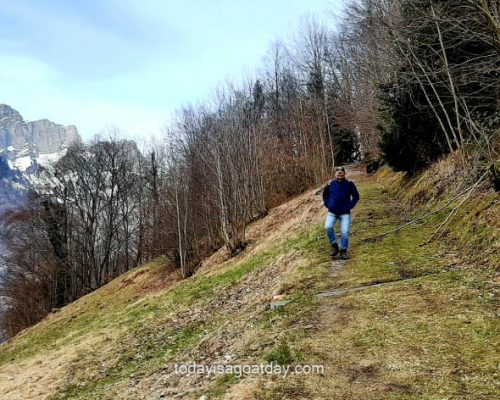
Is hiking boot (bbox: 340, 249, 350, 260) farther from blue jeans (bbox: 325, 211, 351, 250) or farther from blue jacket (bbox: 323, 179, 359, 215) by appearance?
blue jacket (bbox: 323, 179, 359, 215)

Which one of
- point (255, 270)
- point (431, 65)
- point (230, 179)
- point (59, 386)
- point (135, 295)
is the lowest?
point (135, 295)

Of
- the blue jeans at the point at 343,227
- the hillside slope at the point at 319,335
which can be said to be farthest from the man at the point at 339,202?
the hillside slope at the point at 319,335

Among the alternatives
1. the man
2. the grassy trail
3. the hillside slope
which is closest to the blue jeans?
the man

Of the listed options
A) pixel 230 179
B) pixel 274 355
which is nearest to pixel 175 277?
pixel 230 179

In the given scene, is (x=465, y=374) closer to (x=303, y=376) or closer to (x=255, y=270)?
(x=303, y=376)

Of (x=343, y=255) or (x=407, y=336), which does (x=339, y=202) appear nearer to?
(x=343, y=255)

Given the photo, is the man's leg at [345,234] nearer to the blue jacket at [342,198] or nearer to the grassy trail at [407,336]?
the blue jacket at [342,198]

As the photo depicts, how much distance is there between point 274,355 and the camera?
4.43m

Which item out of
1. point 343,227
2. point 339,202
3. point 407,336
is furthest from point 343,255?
point 407,336

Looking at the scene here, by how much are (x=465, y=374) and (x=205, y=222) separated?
18639mm

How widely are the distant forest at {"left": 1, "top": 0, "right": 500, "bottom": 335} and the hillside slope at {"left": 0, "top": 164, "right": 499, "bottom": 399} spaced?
2711mm

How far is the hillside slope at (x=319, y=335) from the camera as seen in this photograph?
370cm

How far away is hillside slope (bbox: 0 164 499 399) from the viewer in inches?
146

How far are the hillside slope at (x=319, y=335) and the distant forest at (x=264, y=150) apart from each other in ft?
8.90
